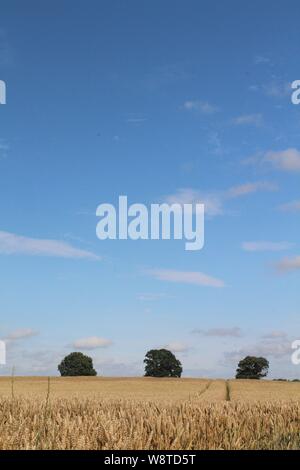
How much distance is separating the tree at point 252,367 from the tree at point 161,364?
8886 mm

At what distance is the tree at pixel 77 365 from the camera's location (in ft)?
255

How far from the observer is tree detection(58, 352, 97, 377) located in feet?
255

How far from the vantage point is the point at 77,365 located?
78.1 m

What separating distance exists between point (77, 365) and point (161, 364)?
33.8ft

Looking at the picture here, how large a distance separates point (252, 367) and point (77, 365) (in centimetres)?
2241

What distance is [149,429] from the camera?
26.4 ft

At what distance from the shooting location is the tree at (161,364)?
7719 centimetres

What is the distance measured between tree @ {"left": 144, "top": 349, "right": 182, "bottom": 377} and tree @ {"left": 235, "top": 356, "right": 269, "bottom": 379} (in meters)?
8.89
